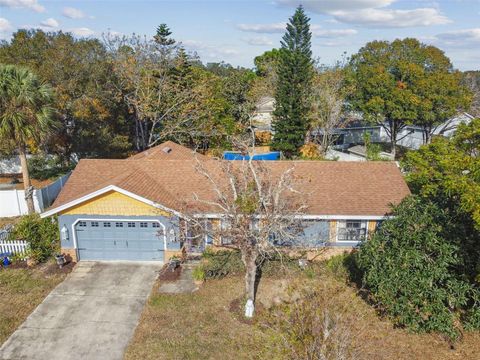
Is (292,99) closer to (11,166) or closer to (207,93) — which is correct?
(207,93)

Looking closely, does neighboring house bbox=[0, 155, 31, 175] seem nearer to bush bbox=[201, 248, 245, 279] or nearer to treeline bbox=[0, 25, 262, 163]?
treeline bbox=[0, 25, 262, 163]

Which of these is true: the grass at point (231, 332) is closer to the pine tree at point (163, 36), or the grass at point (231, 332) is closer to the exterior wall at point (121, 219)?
the exterior wall at point (121, 219)

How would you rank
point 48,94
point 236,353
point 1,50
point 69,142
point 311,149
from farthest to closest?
point 311,149 < point 69,142 < point 1,50 < point 48,94 < point 236,353

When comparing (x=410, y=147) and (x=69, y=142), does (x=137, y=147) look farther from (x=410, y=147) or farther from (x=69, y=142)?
(x=410, y=147)

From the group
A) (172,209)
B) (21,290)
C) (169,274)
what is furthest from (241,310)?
(21,290)

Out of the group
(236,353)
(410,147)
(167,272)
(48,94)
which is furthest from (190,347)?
(410,147)

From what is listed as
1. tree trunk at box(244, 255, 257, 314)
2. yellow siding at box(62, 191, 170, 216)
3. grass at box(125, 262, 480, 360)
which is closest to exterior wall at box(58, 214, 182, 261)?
yellow siding at box(62, 191, 170, 216)
